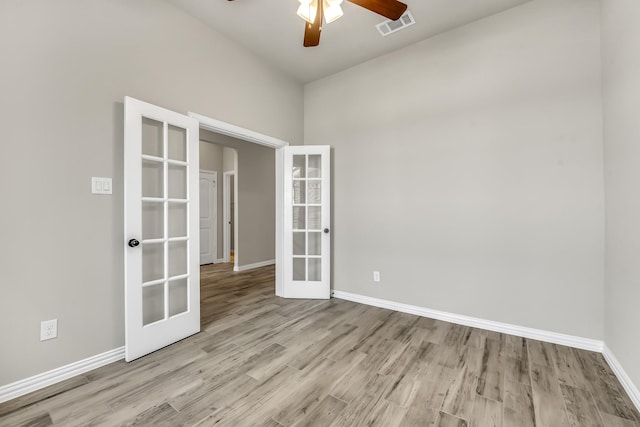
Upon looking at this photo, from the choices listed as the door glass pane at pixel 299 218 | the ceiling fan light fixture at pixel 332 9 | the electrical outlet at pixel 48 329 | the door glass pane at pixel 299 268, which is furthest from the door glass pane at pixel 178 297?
the ceiling fan light fixture at pixel 332 9

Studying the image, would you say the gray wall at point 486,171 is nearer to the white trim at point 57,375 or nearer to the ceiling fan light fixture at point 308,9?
the ceiling fan light fixture at point 308,9

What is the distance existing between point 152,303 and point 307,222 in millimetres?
1962

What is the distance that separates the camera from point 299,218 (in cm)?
363

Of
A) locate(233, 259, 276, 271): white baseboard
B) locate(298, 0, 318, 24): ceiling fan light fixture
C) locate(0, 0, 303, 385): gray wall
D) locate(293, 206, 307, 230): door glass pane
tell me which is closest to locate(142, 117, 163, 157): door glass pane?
locate(0, 0, 303, 385): gray wall

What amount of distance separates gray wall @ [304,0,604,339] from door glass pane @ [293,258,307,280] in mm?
540

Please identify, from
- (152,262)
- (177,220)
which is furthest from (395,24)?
(152,262)

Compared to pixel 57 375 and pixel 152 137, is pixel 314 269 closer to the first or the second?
pixel 152 137

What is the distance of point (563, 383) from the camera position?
181 cm

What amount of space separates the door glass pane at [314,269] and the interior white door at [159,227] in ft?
4.97

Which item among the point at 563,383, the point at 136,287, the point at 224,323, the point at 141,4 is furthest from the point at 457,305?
the point at 141,4

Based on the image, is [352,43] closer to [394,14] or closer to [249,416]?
[394,14]

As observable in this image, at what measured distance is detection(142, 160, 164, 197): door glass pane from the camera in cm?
222

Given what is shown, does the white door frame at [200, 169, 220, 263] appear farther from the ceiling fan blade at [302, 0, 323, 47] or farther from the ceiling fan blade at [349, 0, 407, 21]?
the ceiling fan blade at [349, 0, 407, 21]

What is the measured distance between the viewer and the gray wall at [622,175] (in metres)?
1.67
